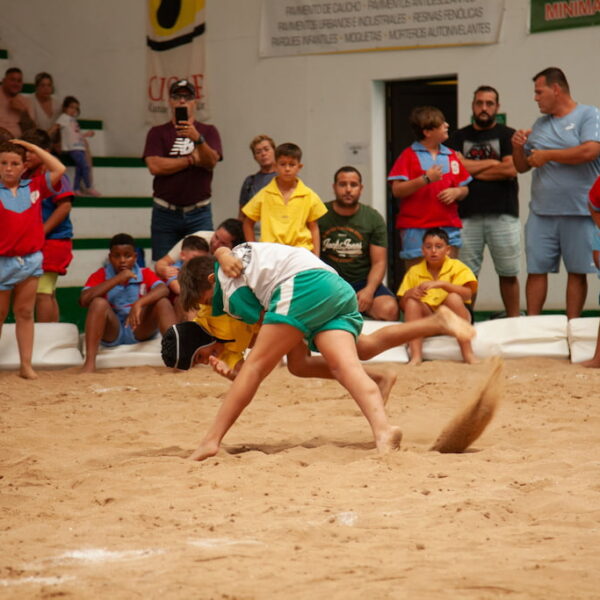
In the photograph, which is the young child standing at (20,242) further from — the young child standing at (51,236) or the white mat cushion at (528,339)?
the white mat cushion at (528,339)

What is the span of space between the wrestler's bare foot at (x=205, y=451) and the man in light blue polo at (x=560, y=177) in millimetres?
4165

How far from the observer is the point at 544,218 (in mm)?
8141

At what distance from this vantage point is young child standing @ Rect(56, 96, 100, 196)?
12.2 m

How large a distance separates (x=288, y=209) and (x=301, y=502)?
428 cm

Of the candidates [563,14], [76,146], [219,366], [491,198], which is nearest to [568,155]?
[491,198]

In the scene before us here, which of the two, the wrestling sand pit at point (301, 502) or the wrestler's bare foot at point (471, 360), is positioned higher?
the wrestling sand pit at point (301, 502)

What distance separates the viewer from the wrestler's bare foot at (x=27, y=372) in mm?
7375

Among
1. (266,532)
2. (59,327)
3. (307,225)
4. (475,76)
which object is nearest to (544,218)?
(307,225)

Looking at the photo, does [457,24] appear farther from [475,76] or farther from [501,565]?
[501,565]

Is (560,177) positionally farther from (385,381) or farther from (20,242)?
(20,242)

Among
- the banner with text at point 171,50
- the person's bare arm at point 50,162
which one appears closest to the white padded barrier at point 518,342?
the person's bare arm at point 50,162

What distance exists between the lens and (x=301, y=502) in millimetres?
3824

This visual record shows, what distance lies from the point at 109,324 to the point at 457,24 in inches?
197

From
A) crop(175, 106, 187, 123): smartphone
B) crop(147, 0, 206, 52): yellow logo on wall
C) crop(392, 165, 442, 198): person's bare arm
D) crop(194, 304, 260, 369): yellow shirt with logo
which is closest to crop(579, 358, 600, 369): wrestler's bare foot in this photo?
crop(392, 165, 442, 198): person's bare arm
